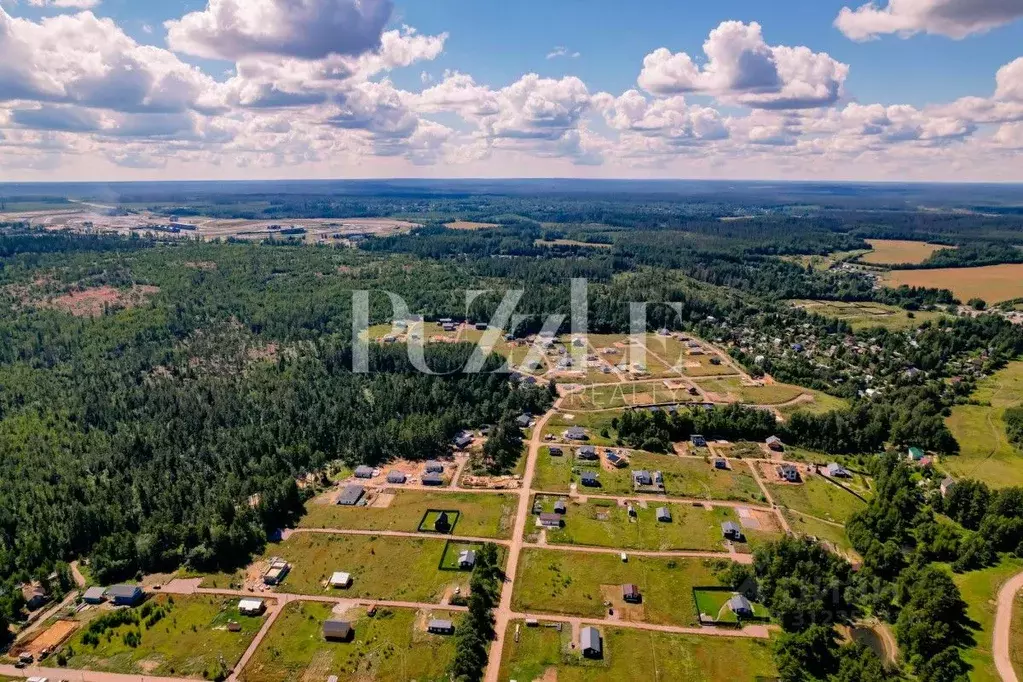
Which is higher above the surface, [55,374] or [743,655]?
[55,374]

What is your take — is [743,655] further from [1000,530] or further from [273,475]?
[273,475]

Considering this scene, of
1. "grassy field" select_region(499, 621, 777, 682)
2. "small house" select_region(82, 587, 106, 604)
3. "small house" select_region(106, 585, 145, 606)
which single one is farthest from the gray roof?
"small house" select_region(82, 587, 106, 604)

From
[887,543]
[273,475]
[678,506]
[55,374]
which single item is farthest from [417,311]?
[887,543]

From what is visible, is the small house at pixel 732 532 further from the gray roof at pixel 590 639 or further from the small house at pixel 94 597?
the small house at pixel 94 597

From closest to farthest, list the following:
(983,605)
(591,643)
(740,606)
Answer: (591,643) < (740,606) < (983,605)

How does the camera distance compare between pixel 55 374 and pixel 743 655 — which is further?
pixel 55 374

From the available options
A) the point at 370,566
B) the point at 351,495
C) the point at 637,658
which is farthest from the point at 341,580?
the point at 637,658

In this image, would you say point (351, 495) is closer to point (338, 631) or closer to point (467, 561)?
point (467, 561)
